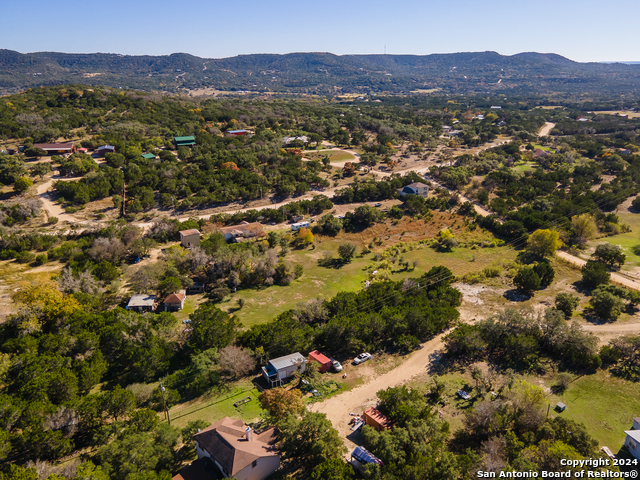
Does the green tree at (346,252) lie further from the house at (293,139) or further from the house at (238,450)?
the house at (293,139)

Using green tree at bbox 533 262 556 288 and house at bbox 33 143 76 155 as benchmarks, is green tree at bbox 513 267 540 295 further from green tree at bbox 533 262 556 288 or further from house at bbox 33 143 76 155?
house at bbox 33 143 76 155

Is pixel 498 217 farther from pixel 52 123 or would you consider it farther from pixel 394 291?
pixel 52 123

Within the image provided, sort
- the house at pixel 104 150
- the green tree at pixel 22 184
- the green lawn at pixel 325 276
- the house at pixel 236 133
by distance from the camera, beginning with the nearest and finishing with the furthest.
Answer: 1. the green lawn at pixel 325 276
2. the green tree at pixel 22 184
3. the house at pixel 104 150
4. the house at pixel 236 133

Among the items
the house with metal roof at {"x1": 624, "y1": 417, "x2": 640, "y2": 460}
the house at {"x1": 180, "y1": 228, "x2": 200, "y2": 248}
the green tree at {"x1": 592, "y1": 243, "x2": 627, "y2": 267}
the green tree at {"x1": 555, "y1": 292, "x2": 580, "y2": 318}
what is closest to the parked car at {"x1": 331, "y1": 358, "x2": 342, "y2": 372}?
the house with metal roof at {"x1": 624, "y1": 417, "x2": 640, "y2": 460}

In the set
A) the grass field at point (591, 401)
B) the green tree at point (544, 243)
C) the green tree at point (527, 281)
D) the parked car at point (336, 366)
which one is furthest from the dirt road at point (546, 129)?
the parked car at point (336, 366)

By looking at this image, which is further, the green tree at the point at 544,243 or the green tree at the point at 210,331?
the green tree at the point at 544,243
